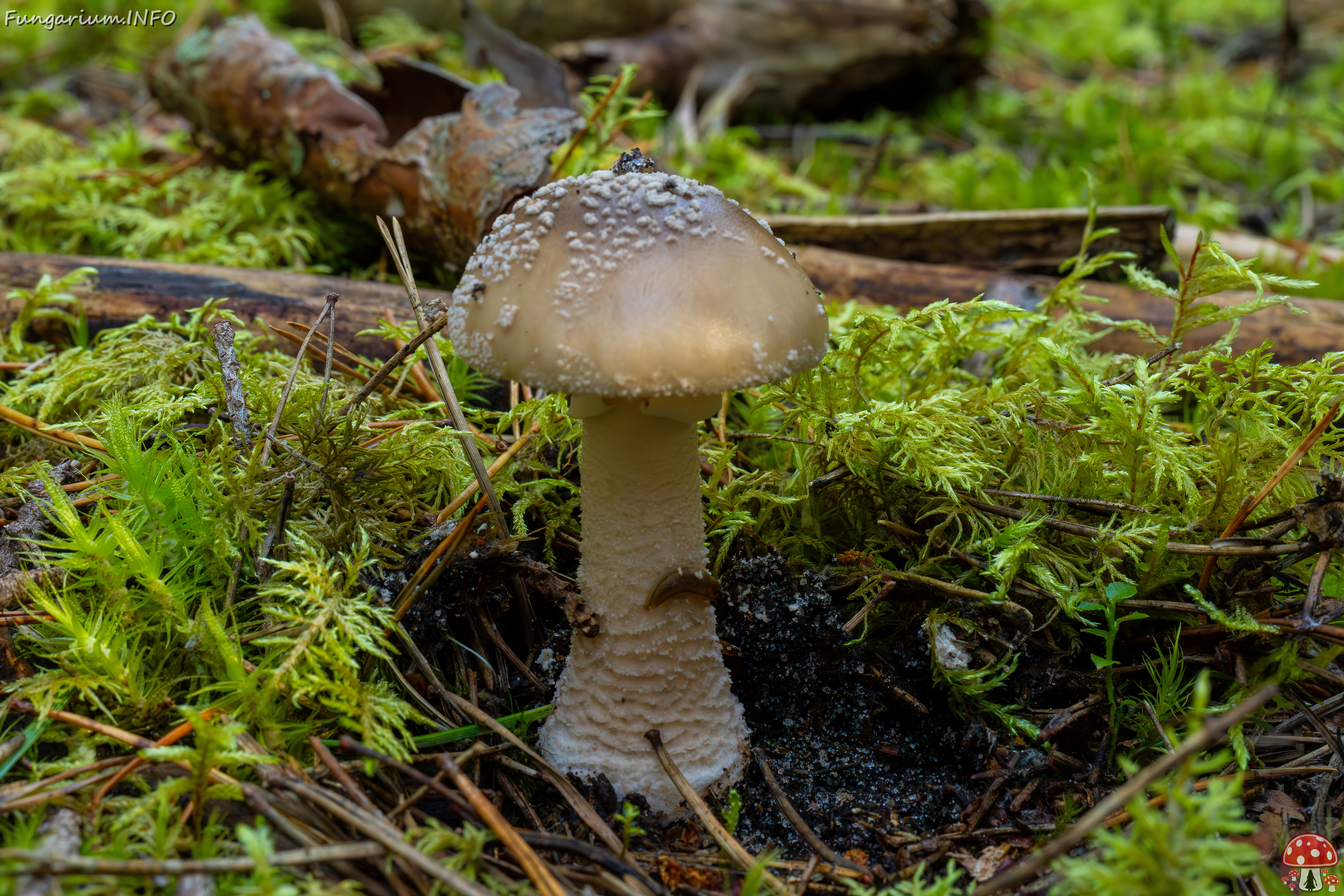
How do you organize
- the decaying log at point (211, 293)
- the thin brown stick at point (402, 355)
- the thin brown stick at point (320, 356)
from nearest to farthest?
the thin brown stick at point (402, 355) < the thin brown stick at point (320, 356) < the decaying log at point (211, 293)

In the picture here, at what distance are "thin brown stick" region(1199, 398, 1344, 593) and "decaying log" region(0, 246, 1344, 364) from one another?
1177mm

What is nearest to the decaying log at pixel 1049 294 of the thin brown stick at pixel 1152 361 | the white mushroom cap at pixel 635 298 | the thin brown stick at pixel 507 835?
the thin brown stick at pixel 1152 361

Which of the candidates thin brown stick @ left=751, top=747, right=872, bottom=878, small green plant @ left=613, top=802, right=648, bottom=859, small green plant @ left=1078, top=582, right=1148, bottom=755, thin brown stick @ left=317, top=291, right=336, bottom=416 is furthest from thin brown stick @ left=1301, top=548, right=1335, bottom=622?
thin brown stick @ left=317, top=291, right=336, bottom=416

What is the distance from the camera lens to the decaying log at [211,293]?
3139 mm

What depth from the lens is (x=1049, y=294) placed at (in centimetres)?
332

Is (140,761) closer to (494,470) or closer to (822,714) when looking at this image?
(494,470)

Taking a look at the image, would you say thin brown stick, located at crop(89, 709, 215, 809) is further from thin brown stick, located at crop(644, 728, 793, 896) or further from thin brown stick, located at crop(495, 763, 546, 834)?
thin brown stick, located at crop(644, 728, 793, 896)

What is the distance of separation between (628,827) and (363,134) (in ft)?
10.2

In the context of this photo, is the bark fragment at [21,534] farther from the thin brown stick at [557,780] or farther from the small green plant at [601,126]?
the small green plant at [601,126]

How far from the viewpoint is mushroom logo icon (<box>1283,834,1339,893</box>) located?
1.78 metres

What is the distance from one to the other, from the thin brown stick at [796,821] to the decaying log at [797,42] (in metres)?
5.34

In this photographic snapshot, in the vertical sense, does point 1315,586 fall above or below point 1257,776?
above

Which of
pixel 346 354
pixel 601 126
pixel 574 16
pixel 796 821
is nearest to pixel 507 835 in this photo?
pixel 796 821

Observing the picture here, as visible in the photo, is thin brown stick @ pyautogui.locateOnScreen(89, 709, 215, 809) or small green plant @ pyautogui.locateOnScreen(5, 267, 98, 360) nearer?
thin brown stick @ pyautogui.locateOnScreen(89, 709, 215, 809)
